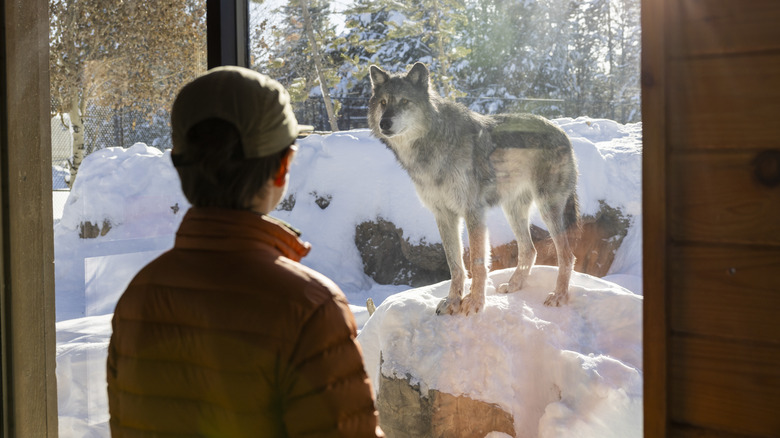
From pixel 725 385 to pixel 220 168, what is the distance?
0.62 m

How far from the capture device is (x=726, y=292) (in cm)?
70

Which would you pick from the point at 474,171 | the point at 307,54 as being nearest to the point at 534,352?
the point at 474,171

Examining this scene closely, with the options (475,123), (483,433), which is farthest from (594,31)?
(483,433)

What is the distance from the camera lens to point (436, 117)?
7.30 feet

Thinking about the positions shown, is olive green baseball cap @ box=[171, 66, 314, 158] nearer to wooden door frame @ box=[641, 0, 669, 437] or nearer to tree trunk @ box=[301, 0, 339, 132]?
wooden door frame @ box=[641, 0, 669, 437]

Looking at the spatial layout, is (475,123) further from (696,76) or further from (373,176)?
(696,76)

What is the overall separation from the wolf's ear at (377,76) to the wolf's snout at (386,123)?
0.13 meters

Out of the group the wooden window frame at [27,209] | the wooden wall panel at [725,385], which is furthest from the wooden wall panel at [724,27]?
the wooden window frame at [27,209]

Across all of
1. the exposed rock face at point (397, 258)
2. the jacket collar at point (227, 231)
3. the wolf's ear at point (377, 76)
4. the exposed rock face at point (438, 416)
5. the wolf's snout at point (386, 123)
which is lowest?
the exposed rock face at point (438, 416)

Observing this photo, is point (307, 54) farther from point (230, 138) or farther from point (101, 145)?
point (230, 138)

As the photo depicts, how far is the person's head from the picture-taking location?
0.60m

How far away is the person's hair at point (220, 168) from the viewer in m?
0.60

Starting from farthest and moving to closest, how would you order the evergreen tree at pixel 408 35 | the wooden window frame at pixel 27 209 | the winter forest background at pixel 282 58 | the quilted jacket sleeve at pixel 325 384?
the evergreen tree at pixel 408 35, the winter forest background at pixel 282 58, the wooden window frame at pixel 27 209, the quilted jacket sleeve at pixel 325 384

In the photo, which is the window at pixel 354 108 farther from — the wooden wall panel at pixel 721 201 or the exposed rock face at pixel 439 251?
the wooden wall panel at pixel 721 201
